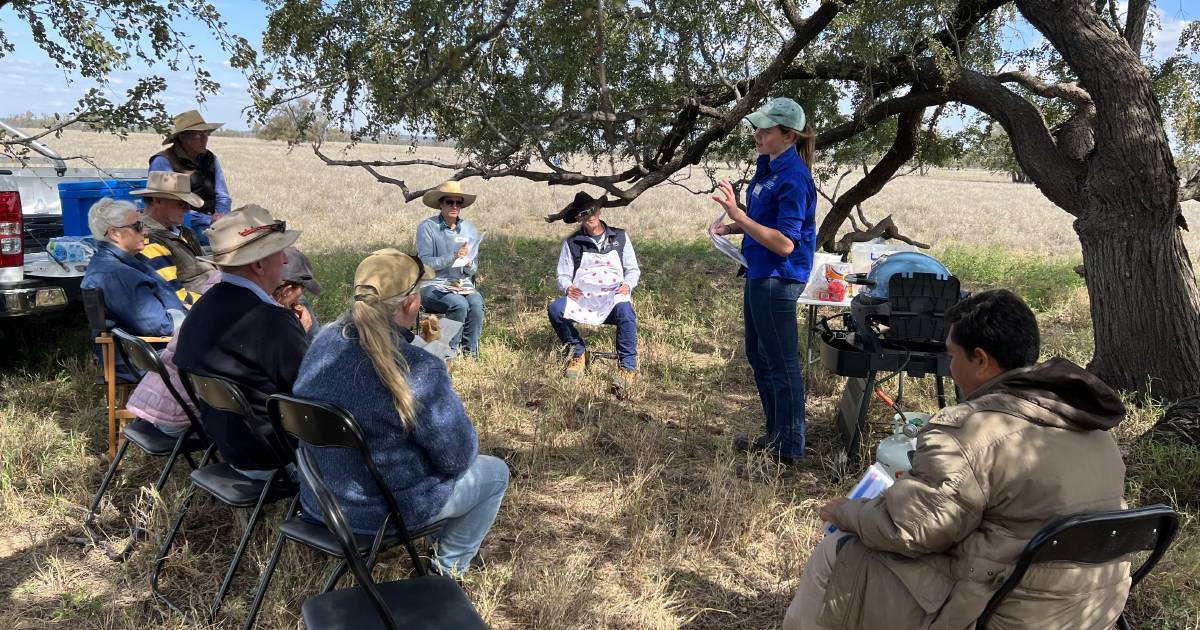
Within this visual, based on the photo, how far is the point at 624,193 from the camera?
249 inches

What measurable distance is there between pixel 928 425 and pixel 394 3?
457cm

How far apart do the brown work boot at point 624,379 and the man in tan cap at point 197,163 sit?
2946mm

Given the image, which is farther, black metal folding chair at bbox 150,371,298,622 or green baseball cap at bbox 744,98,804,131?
green baseball cap at bbox 744,98,804,131

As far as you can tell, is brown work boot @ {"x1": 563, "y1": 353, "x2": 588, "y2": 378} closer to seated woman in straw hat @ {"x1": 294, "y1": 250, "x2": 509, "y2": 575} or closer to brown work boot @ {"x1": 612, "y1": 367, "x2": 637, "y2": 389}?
brown work boot @ {"x1": 612, "y1": 367, "x2": 637, "y2": 389}

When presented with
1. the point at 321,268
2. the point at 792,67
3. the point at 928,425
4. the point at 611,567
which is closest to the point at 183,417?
the point at 611,567

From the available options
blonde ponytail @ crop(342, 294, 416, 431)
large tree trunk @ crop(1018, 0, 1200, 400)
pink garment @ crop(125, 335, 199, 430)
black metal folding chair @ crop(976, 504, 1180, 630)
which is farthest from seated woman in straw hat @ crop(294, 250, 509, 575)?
large tree trunk @ crop(1018, 0, 1200, 400)

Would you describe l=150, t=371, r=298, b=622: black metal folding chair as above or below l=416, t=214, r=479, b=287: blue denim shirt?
below

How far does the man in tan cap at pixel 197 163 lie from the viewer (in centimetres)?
565

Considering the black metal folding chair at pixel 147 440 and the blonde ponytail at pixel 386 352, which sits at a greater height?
the blonde ponytail at pixel 386 352

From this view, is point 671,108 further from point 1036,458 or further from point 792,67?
point 1036,458

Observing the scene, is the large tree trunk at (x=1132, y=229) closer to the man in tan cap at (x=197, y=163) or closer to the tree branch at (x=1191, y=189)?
the tree branch at (x=1191, y=189)

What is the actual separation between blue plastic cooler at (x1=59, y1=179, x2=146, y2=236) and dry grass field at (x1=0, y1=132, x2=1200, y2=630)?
791 millimetres

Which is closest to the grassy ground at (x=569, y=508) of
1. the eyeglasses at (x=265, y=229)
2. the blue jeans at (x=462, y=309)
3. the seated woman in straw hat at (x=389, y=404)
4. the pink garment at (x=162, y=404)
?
the blue jeans at (x=462, y=309)

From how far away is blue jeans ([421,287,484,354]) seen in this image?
6375 mm
